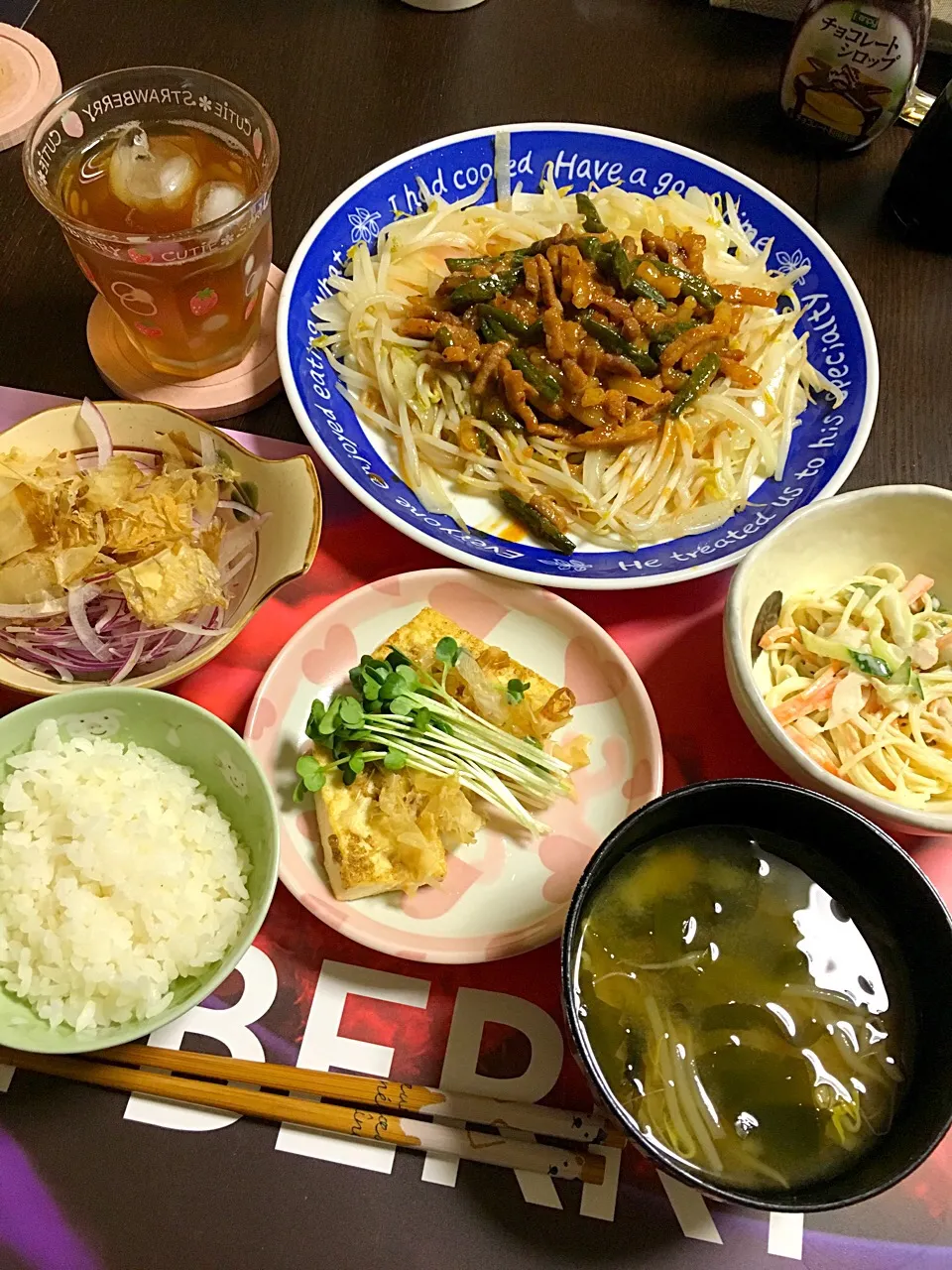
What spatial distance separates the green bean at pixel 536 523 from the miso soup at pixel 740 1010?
2.30 ft

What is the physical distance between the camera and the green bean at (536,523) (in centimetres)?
188

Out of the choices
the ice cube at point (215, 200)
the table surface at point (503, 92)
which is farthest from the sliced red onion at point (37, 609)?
the table surface at point (503, 92)

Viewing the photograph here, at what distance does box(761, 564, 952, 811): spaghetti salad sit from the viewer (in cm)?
158

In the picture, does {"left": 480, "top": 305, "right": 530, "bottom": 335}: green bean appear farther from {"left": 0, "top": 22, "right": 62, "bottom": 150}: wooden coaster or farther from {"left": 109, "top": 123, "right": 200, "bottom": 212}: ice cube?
{"left": 0, "top": 22, "right": 62, "bottom": 150}: wooden coaster

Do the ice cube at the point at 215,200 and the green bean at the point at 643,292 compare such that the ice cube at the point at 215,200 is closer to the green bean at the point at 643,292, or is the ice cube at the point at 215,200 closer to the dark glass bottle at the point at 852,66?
the green bean at the point at 643,292

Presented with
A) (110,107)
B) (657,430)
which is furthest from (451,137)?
(657,430)

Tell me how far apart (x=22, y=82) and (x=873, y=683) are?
279 cm

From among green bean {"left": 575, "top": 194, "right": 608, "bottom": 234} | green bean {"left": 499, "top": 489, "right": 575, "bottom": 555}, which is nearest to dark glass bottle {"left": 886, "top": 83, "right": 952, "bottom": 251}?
green bean {"left": 575, "top": 194, "right": 608, "bottom": 234}

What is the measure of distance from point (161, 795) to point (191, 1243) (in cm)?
64

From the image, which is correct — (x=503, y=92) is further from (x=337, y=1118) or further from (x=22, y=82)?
(x=337, y=1118)

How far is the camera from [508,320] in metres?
2.06

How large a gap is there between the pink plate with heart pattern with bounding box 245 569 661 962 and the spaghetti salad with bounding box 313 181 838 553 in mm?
239

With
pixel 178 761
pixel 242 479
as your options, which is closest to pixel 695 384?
pixel 242 479

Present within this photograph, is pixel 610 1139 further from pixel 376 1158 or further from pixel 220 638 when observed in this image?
pixel 220 638
